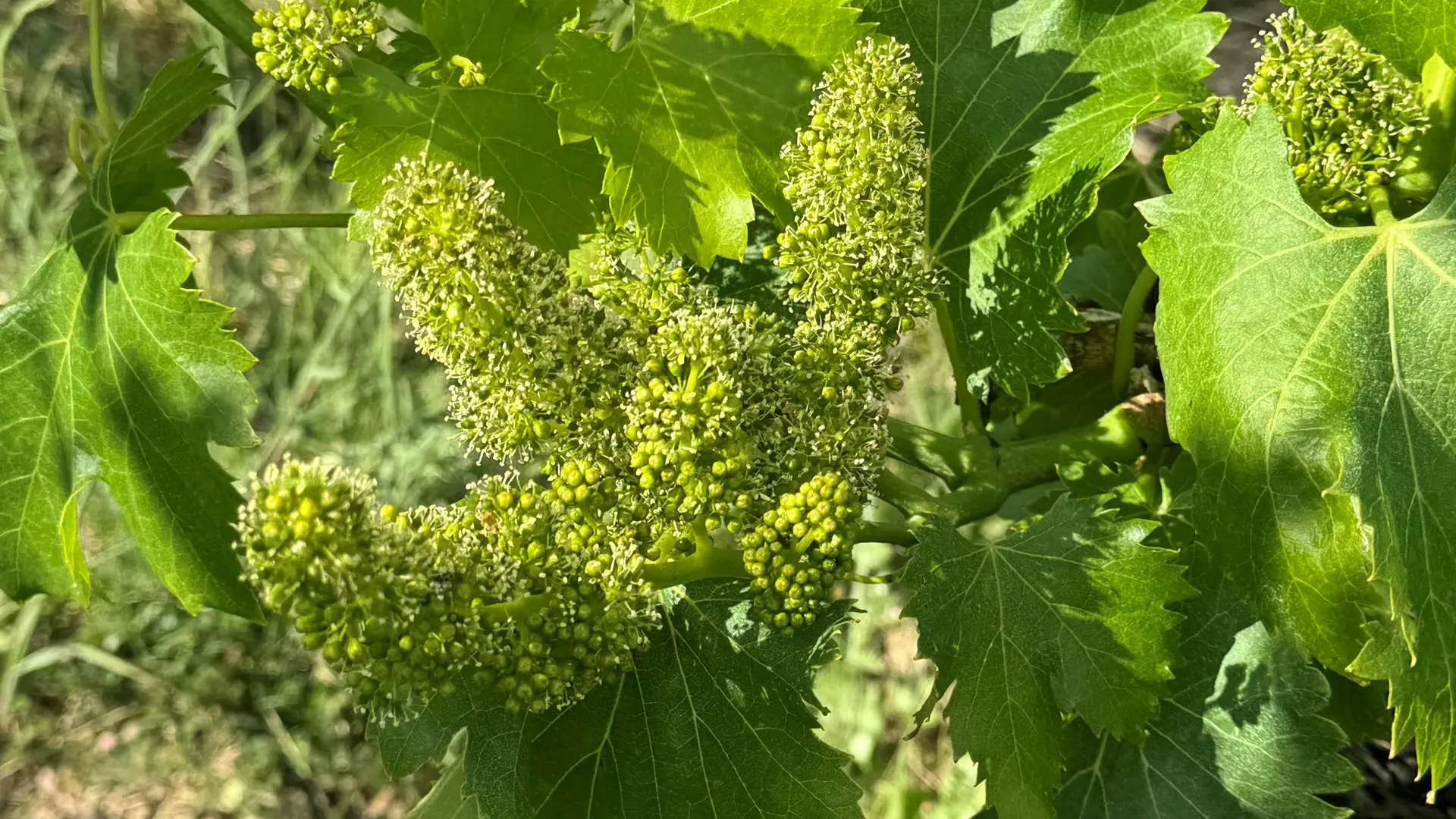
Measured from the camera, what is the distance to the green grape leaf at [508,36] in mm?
998

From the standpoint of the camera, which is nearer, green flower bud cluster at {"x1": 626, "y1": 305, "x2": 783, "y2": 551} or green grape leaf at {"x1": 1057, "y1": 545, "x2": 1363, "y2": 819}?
green flower bud cluster at {"x1": 626, "y1": 305, "x2": 783, "y2": 551}

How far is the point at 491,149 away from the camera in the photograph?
1.02 m

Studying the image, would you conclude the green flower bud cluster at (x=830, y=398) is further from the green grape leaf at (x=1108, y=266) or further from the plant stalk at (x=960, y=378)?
the green grape leaf at (x=1108, y=266)

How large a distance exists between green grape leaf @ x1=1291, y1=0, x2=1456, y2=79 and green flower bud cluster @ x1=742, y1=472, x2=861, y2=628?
0.55m

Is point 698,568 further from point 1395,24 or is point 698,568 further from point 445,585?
point 1395,24

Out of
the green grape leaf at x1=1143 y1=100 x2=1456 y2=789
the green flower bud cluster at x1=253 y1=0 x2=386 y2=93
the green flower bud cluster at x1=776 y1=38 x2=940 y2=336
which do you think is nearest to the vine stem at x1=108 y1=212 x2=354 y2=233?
the green flower bud cluster at x1=253 y1=0 x2=386 y2=93

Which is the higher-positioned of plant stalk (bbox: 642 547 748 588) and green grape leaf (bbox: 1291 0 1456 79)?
green grape leaf (bbox: 1291 0 1456 79)

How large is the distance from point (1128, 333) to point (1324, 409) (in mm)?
359

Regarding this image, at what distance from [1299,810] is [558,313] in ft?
2.76

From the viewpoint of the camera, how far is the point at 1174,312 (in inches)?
36.8

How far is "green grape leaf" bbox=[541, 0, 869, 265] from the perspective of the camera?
3.08 feet

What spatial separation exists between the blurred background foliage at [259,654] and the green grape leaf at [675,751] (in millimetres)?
1638

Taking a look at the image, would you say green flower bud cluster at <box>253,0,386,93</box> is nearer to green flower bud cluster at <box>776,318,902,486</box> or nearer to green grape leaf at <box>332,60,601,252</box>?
green grape leaf at <box>332,60,601,252</box>

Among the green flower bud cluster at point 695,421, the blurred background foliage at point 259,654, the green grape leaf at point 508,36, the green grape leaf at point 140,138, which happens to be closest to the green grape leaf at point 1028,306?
the green flower bud cluster at point 695,421
